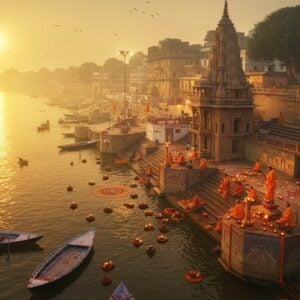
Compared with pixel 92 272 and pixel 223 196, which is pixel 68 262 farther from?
pixel 223 196

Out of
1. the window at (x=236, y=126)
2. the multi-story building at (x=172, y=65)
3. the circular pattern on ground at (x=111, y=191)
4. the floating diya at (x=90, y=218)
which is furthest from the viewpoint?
the multi-story building at (x=172, y=65)

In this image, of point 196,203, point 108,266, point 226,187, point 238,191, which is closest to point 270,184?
point 238,191

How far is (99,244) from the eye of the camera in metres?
29.6

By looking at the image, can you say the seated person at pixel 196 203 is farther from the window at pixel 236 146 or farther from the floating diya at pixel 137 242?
the window at pixel 236 146

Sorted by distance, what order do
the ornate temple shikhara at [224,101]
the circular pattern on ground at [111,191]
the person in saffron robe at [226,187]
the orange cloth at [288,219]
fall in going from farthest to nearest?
the ornate temple shikhara at [224,101] → the circular pattern on ground at [111,191] → the person in saffron robe at [226,187] → the orange cloth at [288,219]

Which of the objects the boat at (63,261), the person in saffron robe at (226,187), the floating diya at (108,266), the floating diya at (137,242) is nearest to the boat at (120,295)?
the boat at (63,261)

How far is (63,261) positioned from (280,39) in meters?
47.0

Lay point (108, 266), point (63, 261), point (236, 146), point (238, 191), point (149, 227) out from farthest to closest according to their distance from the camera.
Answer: point (236, 146), point (238, 191), point (149, 227), point (63, 261), point (108, 266)

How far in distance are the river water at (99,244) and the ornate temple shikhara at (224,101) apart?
9.61 meters

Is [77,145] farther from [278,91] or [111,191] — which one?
[278,91]

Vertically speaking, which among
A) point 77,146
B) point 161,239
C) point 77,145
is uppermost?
point 77,145

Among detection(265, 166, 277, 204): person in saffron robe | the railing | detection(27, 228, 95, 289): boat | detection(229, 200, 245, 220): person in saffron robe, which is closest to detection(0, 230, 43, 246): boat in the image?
detection(27, 228, 95, 289): boat

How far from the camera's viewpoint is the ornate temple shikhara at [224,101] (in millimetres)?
42594

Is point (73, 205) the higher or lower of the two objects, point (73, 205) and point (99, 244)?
the higher
